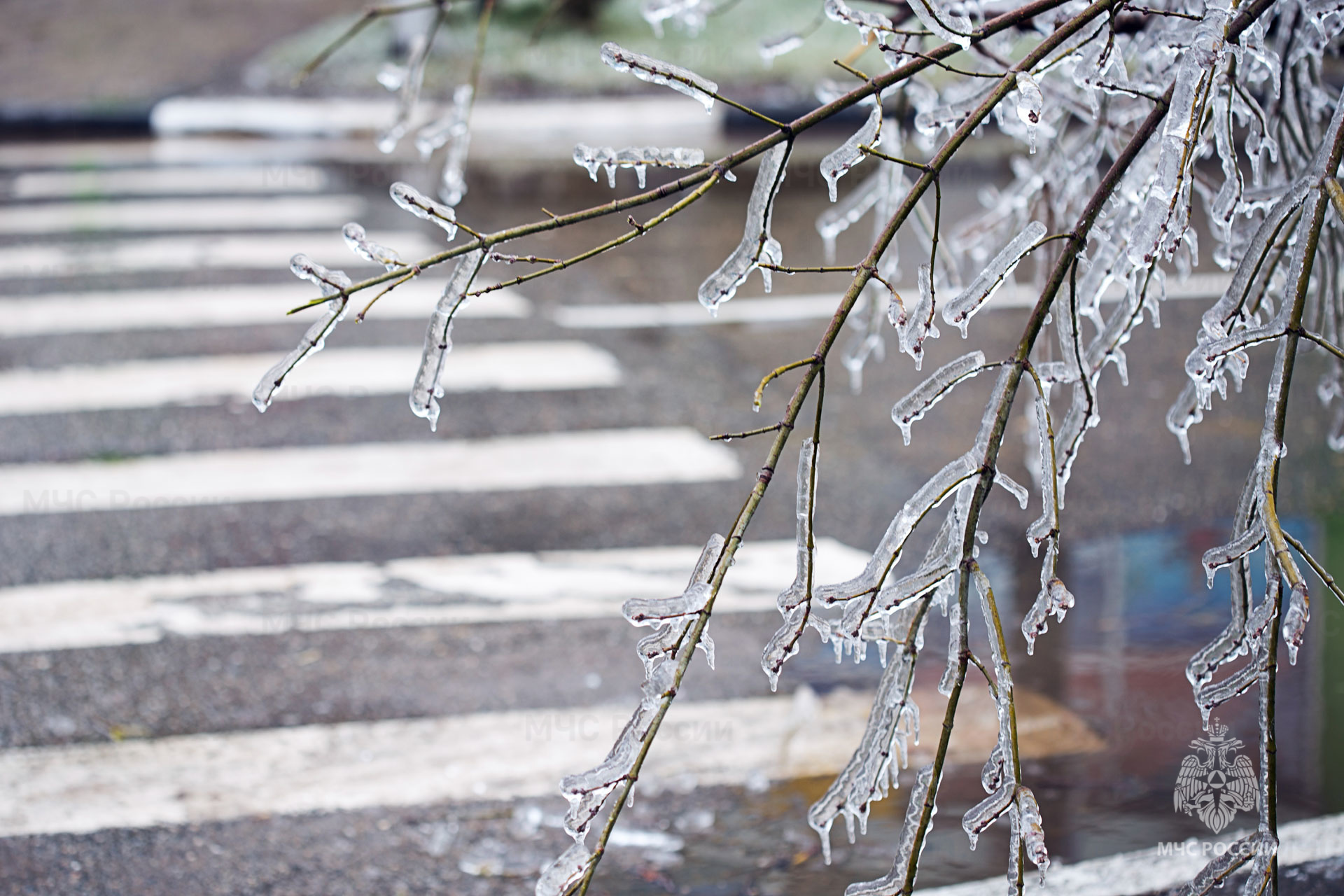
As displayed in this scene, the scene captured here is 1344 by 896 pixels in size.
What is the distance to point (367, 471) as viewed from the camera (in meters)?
5.33

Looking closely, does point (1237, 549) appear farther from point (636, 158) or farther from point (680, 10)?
point (680, 10)

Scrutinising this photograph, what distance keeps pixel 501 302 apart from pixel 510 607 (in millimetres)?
3668

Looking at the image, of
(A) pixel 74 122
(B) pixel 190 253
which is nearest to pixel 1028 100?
(B) pixel 190 253

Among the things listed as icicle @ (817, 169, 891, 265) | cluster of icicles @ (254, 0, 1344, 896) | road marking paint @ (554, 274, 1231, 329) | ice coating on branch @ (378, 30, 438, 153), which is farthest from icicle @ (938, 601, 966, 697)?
road marking paint @ (554, 274, 1231, 329)

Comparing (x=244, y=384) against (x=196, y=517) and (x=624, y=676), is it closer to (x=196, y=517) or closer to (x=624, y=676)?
(x=196, y=517)

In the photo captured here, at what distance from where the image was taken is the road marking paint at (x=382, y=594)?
4117 millimetres

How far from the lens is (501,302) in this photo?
769cm

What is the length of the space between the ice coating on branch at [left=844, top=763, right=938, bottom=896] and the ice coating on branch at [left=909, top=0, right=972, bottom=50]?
2.80 ft

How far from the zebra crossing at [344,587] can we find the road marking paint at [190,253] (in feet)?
1.91

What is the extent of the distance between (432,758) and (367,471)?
2.08 metres

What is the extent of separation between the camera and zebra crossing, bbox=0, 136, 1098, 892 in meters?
3.38

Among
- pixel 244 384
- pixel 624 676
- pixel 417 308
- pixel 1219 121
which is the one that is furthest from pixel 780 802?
pixel 417 308

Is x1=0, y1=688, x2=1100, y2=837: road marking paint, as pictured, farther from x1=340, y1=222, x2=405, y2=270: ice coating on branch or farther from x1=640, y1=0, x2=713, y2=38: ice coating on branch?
x1=340, y1=222, x2=405, y2=270: ice coating on branch

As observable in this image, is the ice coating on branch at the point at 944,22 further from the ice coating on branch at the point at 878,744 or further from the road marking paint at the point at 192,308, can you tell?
the road marking paint at the point at 192,308
